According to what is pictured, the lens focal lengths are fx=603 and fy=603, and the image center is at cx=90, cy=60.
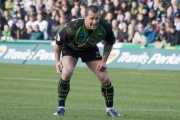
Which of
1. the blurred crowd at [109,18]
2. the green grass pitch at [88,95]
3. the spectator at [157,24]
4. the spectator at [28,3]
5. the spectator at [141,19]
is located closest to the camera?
the green grass pitch at [88,95]

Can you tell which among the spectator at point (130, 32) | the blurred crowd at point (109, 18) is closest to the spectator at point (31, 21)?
the blurred crowd at point (109, 18)

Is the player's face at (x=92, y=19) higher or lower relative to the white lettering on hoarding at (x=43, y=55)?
higher

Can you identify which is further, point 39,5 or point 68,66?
point 39,5

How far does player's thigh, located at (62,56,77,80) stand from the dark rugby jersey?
30cm

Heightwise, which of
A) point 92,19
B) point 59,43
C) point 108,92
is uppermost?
point 92,19

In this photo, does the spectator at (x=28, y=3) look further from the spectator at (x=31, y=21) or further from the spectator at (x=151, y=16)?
the spectator at (x=151, y=16)

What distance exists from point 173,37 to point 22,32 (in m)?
8.29

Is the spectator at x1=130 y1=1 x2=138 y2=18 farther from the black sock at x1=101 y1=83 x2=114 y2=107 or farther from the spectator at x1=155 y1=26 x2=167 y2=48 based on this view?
the black sock at x1=101 y1=83 x2=114 y2=107

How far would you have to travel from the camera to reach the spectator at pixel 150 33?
2400 cm

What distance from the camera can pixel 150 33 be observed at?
24094 mm

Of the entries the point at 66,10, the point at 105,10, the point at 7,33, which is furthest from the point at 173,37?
the point at 7,33

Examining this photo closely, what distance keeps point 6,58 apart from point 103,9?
503 centimetres

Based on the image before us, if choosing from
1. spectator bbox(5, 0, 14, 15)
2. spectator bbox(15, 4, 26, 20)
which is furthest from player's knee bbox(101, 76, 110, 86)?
spectator bbox(5, 0, 14, 15)

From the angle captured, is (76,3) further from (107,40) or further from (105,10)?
(107,40)
